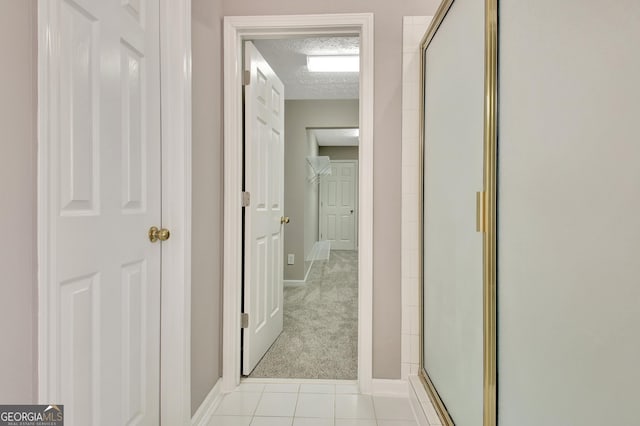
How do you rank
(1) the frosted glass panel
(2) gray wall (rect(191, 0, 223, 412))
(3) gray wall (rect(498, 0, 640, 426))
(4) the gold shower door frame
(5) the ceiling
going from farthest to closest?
(5) the ceiling, (2) gray wall (rect(191, 0, 223, 412)), (1) the frosted glass panel, (4) the gold shower door frame, (3) gray wall (rect(498, 0, 640, 426))

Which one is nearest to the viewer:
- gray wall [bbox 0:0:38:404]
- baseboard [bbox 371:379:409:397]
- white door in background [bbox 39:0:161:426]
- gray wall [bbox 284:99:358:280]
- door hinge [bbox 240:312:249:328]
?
gray wall [bbox 0:0:38:404]

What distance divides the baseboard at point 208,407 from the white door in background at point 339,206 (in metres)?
7.01

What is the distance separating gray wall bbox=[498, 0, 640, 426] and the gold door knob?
4.11ft

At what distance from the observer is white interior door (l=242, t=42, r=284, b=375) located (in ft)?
7.27

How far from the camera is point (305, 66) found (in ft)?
11.8

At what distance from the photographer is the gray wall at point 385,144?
80.0 inches

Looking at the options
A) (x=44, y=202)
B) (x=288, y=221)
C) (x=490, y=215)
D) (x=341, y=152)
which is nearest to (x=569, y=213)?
(x=490, y=215)

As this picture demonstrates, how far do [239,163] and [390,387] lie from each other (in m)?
1.59

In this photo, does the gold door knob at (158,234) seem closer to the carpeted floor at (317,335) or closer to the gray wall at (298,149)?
the carpeted floor at (317,335)

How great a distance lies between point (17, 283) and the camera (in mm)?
782

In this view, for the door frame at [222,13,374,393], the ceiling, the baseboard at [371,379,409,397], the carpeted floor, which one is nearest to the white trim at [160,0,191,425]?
the door frame at [222,13,374,393]

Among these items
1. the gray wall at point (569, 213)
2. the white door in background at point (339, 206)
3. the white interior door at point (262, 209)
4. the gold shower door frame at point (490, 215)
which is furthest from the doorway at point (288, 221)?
the white door in background at point (339, 206)

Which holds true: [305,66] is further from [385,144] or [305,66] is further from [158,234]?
[158,234]

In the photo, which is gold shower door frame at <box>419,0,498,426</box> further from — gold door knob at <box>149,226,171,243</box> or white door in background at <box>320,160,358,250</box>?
white door in background at <box>320,160,358,250</box>
